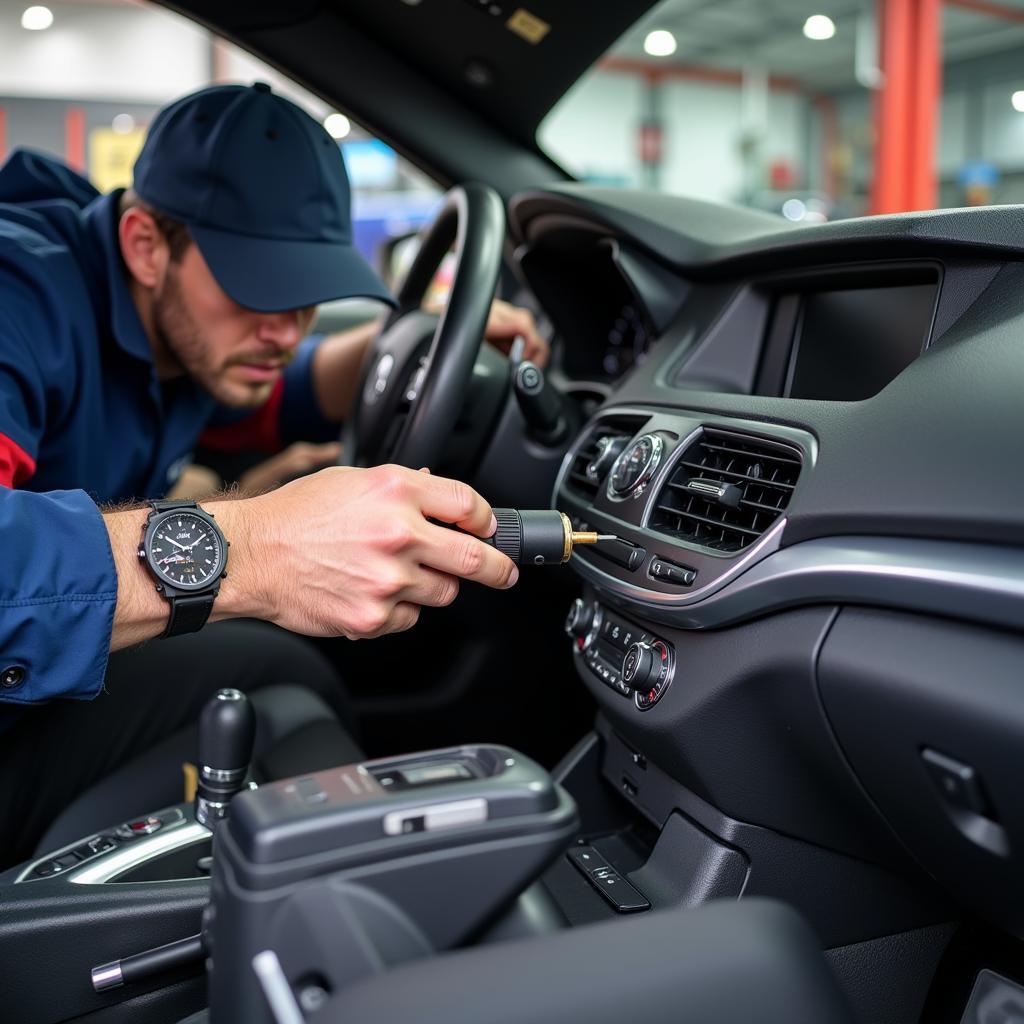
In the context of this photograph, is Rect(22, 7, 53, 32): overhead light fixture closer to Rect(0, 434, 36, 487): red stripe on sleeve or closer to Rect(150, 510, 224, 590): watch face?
Rect(0, 434, 36, 487): red stripe on sleeve

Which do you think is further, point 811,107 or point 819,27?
point 811,107

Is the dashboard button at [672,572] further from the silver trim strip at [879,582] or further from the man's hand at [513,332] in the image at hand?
the man's hand at [513,332]

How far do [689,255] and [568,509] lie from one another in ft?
0.94

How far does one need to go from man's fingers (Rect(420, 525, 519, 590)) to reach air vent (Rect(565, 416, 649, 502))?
0.25 metres

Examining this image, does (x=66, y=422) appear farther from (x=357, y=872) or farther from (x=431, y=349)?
(x=357, y=872)

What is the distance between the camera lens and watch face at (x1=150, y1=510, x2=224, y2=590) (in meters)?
0.83

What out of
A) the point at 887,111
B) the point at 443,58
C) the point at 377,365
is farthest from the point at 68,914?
the point at 887,111

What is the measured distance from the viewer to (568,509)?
1.13m

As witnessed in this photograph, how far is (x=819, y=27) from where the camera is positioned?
717 cm

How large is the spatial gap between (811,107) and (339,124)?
1125 centimetres

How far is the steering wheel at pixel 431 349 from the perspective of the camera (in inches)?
43.3

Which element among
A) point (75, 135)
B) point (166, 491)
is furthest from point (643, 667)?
point (75, 135)

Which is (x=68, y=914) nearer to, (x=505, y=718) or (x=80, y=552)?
(x=80, y=552)

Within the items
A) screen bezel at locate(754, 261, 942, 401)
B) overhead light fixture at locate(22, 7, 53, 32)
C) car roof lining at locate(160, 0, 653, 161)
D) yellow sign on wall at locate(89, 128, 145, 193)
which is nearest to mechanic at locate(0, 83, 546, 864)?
car roof lining at locate(160, 0, 653, 161)
